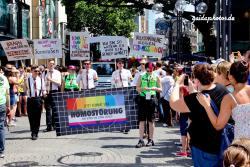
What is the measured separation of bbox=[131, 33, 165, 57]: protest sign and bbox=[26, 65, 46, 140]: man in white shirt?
325 centimetres

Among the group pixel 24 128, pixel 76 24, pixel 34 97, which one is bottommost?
pixel 24 128

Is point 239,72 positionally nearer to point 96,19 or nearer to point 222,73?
point 222,73

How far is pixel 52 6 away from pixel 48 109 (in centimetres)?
3780

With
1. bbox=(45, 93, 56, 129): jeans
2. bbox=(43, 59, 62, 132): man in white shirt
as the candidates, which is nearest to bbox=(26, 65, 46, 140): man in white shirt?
bbox=(43, 59, 62, 132): man in white shirt

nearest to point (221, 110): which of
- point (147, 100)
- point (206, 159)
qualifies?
point (206, 159)

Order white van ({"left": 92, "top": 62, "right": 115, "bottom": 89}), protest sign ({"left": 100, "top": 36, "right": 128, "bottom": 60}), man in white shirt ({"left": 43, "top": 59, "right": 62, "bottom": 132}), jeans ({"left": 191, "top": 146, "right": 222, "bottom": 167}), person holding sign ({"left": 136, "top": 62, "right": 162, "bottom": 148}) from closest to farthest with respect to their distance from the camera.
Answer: jeans ({"left": 191, "top": 146, "right": 222, "bottom": 167}) < person holding sign ({"left": 136, "top": 62, "right": 162, "bottom": 148}) < man in white shirt ({"left": 43, "top": 59, "right": 62, "bottom": 132}) < protest sign ({"left": 100, "top": 36, "right": 128, "bottom": 60}) < white van ({"left": 92, "top": 62, "right": 115, "bottom": 89})

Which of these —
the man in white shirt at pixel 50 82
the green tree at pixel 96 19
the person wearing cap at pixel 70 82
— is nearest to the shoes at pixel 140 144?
the man in white shirt at pixel 50 82

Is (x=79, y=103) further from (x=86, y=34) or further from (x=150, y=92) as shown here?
(x=86, y=34)

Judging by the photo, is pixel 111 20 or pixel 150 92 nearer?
pixel 150 92

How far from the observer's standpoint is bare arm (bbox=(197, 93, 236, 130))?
16.1ft

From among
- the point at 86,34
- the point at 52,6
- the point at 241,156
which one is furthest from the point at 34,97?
the point at 52,6

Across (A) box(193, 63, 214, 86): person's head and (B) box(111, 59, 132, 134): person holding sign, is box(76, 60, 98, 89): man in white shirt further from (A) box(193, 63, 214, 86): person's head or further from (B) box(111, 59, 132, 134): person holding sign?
(A) box(193, 63, 214, 86): person's head

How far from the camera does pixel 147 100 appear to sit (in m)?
10.2

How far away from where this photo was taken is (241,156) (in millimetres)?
2670
